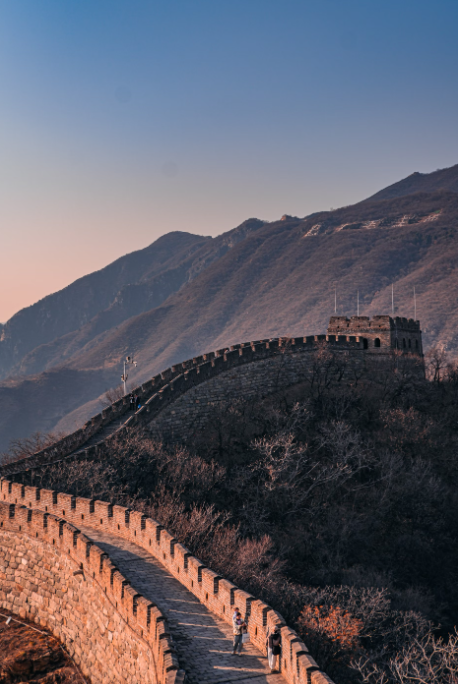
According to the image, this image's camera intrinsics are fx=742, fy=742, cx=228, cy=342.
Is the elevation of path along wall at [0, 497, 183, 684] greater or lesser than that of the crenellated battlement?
lesser

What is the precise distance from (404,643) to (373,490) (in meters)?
15.3

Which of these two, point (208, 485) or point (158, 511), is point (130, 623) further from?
point (208, 485)

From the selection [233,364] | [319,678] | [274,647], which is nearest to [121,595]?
[274,647]

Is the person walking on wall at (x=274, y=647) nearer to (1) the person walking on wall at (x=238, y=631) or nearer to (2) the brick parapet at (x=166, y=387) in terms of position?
(1) the person walking on wall at (x=238, y=631)

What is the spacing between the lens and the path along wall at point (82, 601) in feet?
48.7

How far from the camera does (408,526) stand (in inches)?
1425

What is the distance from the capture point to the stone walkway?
1394cm

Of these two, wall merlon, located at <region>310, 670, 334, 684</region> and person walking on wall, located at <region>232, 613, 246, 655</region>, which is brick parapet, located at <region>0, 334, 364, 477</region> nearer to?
person walking on wall, located at <region>232, 613, 246, 655</region>

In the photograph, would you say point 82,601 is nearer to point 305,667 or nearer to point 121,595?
point 121,595

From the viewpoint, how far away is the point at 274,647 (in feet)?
45.9

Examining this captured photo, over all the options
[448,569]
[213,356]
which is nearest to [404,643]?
[448,569]

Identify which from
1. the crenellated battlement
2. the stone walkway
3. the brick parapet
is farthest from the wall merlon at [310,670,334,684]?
the crenellated battlement

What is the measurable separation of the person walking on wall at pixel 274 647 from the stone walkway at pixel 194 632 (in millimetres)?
191

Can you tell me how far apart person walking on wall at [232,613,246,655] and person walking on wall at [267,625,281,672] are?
75cm
